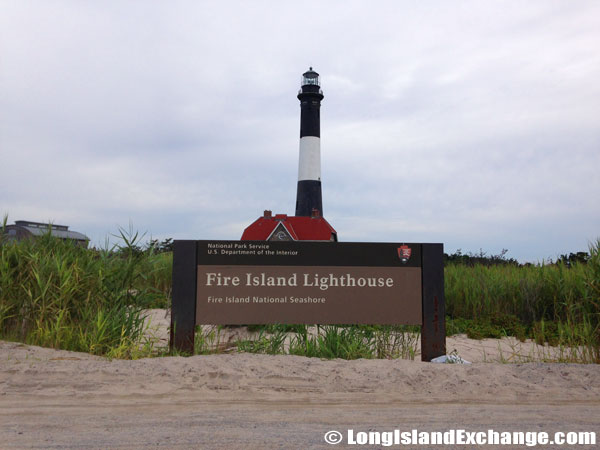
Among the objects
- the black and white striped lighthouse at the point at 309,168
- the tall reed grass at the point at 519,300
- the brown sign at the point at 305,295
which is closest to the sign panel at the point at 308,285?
the brown sign at the point at 305,295

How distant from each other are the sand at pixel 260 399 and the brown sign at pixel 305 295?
3.17ft

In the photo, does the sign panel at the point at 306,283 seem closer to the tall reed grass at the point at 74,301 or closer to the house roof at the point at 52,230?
the tall reed grass at the point at 74,301

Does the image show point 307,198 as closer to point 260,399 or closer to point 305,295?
point 305,295

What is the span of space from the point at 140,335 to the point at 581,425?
4727mm

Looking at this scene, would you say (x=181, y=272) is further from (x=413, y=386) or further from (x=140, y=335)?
(x=413, y=386)

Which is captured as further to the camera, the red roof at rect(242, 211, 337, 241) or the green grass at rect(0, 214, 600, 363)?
the red roof at rect(242, 211, 337, 241)

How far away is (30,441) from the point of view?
296 cm

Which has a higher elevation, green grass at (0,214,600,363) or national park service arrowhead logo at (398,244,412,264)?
national park service arrowhead logo at (398,244,412,264)

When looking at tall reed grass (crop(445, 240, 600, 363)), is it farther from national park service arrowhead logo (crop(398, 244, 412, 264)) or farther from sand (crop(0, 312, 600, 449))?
sand (crop(0, 312, 600, 449))

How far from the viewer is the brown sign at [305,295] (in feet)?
19.4

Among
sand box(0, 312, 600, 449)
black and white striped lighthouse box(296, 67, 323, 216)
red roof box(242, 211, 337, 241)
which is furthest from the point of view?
black and white striped lighthouse box(296, 67, 323, 216)

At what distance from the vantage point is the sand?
3.14m

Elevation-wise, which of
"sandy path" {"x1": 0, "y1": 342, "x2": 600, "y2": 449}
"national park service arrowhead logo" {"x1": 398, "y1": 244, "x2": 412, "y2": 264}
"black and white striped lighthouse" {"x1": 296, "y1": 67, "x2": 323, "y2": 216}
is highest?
"black and white striped lighthouse" {"x1": 296, "y1": 67, "x2": 323, "y2": 216}

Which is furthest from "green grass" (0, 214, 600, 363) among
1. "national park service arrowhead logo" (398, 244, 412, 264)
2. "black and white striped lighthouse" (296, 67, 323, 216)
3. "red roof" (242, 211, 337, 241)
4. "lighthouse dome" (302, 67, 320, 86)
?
"lighthouse dome" (302, 67, 320, 86)
